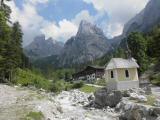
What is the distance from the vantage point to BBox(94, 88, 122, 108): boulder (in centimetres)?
5200

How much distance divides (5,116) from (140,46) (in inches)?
2345

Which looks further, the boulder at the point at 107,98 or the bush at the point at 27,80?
the bush at the point at 27,80

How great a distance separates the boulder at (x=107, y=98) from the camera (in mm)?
52000

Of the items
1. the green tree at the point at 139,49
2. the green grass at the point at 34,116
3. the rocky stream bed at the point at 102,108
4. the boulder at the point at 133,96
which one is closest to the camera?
the green grass at the point at 34,116

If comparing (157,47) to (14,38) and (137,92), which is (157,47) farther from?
(14,38)

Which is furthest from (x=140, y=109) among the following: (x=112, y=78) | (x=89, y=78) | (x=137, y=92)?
(x=89, y=78)

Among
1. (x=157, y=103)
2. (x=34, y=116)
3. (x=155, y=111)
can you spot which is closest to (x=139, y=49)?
(x=157, y=103)

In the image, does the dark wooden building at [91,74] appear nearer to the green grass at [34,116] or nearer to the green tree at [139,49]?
the green tree at [139,49]

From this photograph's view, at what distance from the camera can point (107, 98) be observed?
53.7 metres

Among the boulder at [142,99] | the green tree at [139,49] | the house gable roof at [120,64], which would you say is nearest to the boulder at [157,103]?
the boulder at [142,99]

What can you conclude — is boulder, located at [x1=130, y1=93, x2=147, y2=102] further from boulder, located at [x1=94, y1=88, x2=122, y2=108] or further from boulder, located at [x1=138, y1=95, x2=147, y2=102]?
boulder, located at [x1=94, y1=88, x2=122, y2=108]

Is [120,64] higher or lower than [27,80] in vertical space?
higher

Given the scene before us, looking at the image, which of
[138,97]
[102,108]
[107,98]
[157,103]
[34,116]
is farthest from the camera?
[107,98]

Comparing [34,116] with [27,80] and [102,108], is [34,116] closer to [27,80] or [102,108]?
[102,108]
